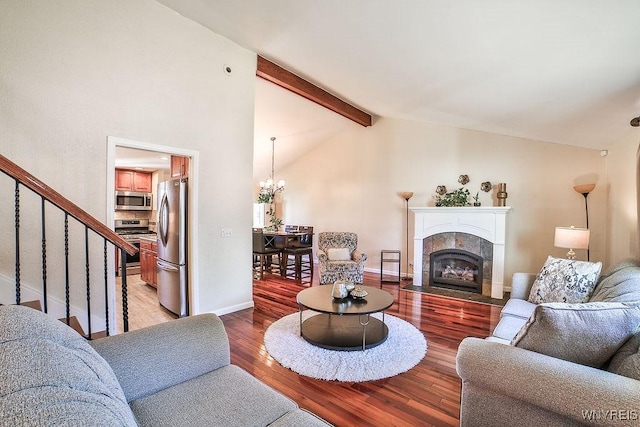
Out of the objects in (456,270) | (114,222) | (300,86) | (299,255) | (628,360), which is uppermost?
(300,86)

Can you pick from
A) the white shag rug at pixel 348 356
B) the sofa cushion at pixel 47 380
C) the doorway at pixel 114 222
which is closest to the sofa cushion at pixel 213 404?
the sofa cushion at pixel 47 380

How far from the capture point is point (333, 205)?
7.48 metres

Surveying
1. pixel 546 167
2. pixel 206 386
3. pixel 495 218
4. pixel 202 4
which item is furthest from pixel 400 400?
pixel 546 167

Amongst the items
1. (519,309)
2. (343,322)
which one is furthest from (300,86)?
(519,309)

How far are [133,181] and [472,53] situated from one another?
707 centimetres

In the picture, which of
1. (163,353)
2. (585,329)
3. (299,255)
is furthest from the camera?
(299,255)

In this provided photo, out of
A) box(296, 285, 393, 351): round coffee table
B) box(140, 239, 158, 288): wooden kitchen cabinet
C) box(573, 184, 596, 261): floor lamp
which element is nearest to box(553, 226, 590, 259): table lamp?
box(573, 184, 596, 261): floor lamp

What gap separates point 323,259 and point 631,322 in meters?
4.44

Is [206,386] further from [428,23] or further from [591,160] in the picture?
[591,160]

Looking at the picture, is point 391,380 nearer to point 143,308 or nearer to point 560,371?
point 560,371

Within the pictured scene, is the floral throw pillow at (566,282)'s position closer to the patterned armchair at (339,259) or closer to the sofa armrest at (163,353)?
the patterned armchair at (339,259)

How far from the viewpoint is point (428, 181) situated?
233 inches

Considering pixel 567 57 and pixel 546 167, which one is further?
pixel 546 167

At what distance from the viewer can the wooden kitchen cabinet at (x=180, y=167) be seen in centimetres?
380
